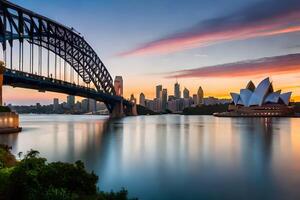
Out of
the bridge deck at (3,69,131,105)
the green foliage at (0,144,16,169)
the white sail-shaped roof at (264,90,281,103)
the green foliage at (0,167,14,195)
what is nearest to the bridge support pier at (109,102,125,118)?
the bridge deck at (3,69,131,105)

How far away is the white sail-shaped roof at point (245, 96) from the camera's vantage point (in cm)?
13838

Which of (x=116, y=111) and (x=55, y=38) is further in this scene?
(x=116, y=111)

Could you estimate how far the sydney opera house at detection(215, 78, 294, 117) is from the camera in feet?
431

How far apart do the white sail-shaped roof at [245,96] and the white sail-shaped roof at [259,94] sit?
2633mm

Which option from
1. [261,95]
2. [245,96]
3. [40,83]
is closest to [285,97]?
[261,95]

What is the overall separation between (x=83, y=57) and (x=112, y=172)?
7196 centimetres

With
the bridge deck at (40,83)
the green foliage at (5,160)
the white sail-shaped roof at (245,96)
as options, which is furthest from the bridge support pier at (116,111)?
the green foliage at (5,160)

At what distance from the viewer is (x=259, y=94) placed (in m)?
132

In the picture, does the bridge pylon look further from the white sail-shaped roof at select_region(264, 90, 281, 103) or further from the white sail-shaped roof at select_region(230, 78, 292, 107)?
the white sail-shaped roof at select_region(264, 90, 281, 103)

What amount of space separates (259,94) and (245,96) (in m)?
8.00

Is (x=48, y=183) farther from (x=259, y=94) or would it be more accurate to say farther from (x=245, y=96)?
(x=245, y=96)

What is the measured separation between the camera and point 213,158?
74.3 ft

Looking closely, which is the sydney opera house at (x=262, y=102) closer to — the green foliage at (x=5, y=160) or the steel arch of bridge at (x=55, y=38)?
the steel arch of bridge at (x=55, y=38)

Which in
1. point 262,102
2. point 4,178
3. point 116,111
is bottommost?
point 4,178
